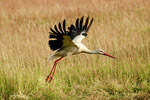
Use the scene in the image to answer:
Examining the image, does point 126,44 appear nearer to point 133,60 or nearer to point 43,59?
point 133,60

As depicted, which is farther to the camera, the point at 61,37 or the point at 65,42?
the point at 65,42

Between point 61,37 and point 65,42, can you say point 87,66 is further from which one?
point 61,37

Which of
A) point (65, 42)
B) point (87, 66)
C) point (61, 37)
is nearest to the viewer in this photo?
point (61, 37)

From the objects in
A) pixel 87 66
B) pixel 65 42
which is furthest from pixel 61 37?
pixel 87 66

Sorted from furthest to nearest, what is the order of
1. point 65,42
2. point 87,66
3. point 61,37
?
point 87,66, point 65,42, point 61,37

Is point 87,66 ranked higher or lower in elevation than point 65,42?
lower

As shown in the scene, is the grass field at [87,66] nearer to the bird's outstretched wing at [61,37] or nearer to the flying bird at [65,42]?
the flying bird at [65,42]

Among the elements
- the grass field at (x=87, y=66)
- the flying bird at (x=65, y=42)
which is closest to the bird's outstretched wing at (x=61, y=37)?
the flying bird at (x=65, y=42)

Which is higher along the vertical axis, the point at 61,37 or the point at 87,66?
the point at 61,37

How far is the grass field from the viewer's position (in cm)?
537

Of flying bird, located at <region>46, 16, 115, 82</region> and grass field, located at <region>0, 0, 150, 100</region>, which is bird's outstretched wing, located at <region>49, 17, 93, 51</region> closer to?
flying bird, located at <region>46, 16, 115, 82</region>

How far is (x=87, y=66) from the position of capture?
21.7ft

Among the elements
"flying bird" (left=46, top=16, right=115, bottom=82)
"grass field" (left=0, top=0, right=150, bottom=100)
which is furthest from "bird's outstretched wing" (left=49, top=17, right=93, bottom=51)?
"grass field" (left=0, top=0, right=150, bottom=100)

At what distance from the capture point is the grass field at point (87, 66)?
211 inches
